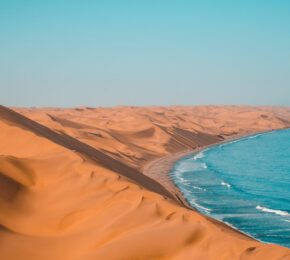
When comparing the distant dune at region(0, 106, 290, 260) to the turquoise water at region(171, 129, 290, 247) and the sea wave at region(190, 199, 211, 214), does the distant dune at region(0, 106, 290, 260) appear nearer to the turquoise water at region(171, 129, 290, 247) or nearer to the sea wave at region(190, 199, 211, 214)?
the turquoise water at region(171, 129, 290, 247)

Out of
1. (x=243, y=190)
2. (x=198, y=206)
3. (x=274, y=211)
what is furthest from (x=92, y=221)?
(x=243, y=190)

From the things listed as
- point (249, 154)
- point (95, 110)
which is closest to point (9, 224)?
point (249, 154)

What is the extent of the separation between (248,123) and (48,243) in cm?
11434

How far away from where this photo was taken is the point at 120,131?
6131 centimetres

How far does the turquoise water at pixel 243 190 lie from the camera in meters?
18.6

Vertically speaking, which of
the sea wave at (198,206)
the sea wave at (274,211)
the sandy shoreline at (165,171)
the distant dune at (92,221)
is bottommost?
the sandy shoreline at (165,171)

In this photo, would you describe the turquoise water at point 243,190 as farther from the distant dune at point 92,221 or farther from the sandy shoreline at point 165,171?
the distant dune at point 92,221

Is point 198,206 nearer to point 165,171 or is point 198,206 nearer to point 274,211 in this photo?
point 274,211

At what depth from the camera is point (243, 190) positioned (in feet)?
89.7

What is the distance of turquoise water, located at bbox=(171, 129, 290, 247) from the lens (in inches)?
732

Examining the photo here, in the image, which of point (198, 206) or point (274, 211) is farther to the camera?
point (198, 206)

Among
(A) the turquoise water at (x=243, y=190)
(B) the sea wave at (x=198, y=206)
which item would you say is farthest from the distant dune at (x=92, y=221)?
(B) the sea wave at (x=198, y=206)

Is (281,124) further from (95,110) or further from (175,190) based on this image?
(175,190)

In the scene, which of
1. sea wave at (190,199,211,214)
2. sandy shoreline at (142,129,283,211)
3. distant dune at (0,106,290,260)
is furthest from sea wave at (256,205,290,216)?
distant dune at (0,106,290,260)
